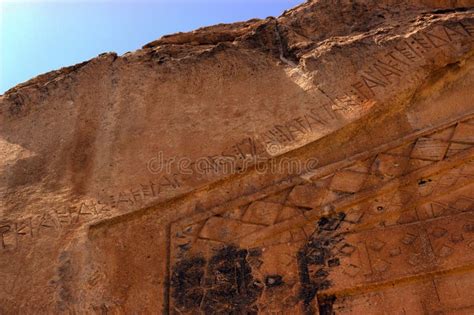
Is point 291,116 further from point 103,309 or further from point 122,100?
point 103,309

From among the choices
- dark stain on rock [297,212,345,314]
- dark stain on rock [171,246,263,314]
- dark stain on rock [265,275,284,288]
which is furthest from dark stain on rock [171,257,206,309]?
dark stain on rock [297,212,345,314]

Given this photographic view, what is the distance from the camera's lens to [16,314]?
3031mm

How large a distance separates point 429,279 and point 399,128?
1.04m

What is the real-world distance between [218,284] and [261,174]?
779mm

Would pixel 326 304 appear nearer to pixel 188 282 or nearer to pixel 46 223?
pixel 188 282

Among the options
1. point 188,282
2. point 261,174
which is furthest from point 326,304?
point 261,174

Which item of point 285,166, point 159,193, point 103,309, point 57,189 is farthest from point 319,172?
point 57,189

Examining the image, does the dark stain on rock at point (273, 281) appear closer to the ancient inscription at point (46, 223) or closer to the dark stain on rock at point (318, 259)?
the dark stain on rock at point (318, 259)

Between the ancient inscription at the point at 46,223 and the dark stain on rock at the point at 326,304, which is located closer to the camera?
the dark stain on rock at the point at 326,304

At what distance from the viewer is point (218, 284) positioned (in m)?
3.00

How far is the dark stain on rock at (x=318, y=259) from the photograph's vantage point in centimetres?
289

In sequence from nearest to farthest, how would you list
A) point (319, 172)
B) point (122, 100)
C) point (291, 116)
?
point (319, 172)
point (291, 116)
point (122, 100)

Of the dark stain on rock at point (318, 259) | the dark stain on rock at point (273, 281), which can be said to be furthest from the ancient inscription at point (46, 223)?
the dark stain on rock at point (318, 259)

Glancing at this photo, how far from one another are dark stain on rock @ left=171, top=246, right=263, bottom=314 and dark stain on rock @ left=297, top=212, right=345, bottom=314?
0.85ft
